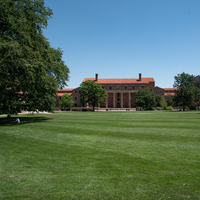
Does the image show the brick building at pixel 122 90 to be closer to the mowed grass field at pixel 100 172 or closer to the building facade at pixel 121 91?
the building facade at pixel 121 91

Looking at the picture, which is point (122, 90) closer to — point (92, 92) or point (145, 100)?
point (145, 100)

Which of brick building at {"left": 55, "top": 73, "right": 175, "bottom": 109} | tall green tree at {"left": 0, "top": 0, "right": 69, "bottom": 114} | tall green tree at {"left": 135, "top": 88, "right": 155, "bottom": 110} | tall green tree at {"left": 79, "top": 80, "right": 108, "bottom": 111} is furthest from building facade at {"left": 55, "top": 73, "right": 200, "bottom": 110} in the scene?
tall green tree at {"left": 0, "top": 0, "right": 69, "bottom": 114}

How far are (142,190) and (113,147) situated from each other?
4609 millimetres

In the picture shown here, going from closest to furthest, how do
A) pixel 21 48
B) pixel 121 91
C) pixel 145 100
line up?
A: pixel 21 48 → pixel 145 100 → pixel 121 91

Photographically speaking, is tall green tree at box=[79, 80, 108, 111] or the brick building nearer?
tall green tree at box=[79, 80, 108, 111]

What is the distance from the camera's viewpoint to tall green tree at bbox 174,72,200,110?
71.6 m

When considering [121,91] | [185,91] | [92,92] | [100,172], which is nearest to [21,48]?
[100,172]

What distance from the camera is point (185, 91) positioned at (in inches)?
2827

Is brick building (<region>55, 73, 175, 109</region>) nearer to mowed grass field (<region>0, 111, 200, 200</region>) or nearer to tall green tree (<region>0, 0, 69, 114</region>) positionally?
tall green tree (<region>0, 0, 69, 114</region>)

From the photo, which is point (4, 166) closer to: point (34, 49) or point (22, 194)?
point (22, 194)

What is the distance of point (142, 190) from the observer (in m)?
4.93

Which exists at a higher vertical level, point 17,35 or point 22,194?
point 17,35

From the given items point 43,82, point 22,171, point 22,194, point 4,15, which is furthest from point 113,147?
point 4,15

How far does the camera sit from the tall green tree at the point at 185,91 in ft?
235
